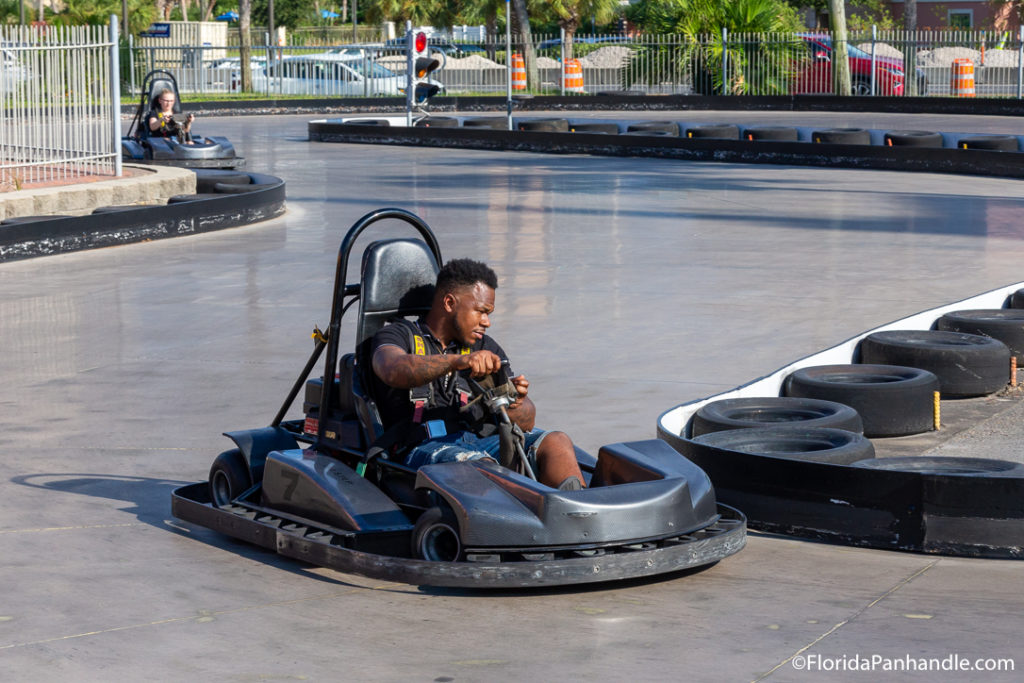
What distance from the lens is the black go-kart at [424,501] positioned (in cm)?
394

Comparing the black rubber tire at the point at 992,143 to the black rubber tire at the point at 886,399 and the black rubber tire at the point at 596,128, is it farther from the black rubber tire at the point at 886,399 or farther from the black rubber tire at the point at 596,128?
the black rubber tire at the point at 886,399

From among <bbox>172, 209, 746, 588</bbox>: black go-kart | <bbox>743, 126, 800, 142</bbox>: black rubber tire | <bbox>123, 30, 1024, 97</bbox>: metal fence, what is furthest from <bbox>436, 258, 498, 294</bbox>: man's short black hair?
<bbox>123, 30, 1024, 97</bbox>: metal fence

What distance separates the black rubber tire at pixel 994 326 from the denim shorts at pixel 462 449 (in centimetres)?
361

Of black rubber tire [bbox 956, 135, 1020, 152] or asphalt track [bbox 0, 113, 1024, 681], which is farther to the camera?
black rubber tire [bbox 956, 135, 1020, 152]

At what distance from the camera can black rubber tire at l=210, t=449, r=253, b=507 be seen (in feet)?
15.7

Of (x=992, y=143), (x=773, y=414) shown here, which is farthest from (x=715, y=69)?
(x=773, y=414)

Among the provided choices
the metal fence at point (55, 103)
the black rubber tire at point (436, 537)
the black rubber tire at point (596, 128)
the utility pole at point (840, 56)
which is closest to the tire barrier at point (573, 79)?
the utility pole at point (840, 56)

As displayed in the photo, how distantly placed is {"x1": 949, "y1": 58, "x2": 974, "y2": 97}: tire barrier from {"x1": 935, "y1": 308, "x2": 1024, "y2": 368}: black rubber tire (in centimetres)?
2491

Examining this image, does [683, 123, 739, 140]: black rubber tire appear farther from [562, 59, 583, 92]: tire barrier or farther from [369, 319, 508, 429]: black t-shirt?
[369, 319, 508, 429]: black t-shirt

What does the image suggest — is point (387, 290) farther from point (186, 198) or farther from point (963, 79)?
point (963, 79)

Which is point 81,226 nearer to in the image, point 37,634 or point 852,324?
point 852,324

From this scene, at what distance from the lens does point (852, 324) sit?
8.40 metres

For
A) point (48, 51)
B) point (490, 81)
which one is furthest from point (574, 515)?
point (490, 81)

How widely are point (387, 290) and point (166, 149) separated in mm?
12834
